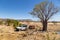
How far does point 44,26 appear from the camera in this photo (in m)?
40.0

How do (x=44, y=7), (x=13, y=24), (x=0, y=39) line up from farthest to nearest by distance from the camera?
(x=13, y=24) < (x=44, y=7) < (x=0, y=39)

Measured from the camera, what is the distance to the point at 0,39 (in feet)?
21.1

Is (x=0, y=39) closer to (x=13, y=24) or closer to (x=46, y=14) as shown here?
(x=46, y=14)

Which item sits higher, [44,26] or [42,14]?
[42,14]

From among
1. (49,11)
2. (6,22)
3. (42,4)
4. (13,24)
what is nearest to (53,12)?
(49,11)

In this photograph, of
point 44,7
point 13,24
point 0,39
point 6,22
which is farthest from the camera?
point 6,22

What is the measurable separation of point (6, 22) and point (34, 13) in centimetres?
1018

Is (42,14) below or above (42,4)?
below

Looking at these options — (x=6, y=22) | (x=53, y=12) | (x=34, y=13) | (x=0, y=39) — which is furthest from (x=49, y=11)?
(x=0, y=39)

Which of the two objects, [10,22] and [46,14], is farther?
[10,22]

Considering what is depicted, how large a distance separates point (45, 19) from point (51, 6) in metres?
3.68

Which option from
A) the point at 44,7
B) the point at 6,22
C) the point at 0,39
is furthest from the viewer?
the point at 6,22

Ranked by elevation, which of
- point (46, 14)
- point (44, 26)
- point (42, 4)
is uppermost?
point (42, 4)

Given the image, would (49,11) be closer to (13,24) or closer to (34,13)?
(34,13)
